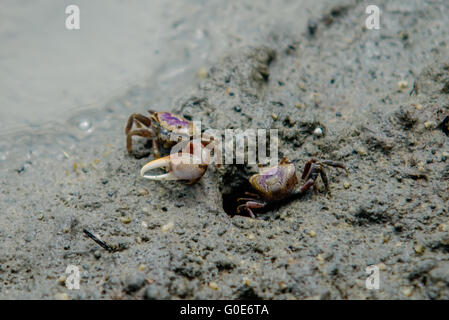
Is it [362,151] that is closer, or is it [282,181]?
[282,181]

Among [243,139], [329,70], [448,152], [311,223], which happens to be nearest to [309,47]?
[329,70]

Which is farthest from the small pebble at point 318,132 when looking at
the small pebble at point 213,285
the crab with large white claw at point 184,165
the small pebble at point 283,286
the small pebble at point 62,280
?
the small pebble at point 62,280

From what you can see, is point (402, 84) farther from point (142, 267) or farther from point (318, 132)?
point (142, 267)

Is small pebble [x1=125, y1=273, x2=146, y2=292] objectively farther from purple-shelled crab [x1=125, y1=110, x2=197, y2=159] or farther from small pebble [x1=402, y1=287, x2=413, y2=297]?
small pebble [x1=402, y1=287, x2=413, y2=297]

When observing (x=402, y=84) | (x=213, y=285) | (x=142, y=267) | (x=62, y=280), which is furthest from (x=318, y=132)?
(x=62, y=280)

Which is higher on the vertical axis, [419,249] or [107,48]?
[107,48]

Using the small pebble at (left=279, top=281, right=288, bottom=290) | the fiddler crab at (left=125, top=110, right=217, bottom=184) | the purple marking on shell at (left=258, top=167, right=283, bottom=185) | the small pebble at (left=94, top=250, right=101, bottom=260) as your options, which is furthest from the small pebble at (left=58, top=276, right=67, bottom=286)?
the purple marking on shell at (left=258, top=167, right=283, bottom=185)

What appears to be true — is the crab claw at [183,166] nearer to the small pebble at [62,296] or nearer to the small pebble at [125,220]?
the small pebble at [125,220]
